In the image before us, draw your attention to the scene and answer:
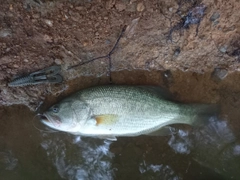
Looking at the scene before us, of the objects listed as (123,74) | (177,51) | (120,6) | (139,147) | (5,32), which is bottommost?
(139,147)

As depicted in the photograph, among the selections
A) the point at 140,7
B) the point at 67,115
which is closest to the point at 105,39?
the point at 140,7

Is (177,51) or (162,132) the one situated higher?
(177,51)

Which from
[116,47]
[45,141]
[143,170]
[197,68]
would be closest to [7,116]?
[45,141]

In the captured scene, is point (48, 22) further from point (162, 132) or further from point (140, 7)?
point (162, 132)

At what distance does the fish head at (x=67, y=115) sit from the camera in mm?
3498

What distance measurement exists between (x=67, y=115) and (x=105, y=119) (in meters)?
0.46

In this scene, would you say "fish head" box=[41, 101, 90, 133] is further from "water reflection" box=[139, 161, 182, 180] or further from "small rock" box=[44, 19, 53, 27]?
"water reflection" box=[139, 161, 182, 180]

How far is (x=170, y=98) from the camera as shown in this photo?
12.6 feet

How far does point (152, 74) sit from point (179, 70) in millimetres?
365

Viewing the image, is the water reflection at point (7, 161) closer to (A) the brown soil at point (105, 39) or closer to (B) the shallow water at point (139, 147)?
(B) the shallow water at point (139, 147)

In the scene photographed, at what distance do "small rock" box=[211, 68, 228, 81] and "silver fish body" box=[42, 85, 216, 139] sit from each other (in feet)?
1.66

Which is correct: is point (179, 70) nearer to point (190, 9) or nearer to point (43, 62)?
point (190, 9)

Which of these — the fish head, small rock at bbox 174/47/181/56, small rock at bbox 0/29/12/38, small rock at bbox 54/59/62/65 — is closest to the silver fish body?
the fish head

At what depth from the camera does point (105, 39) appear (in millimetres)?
3570
